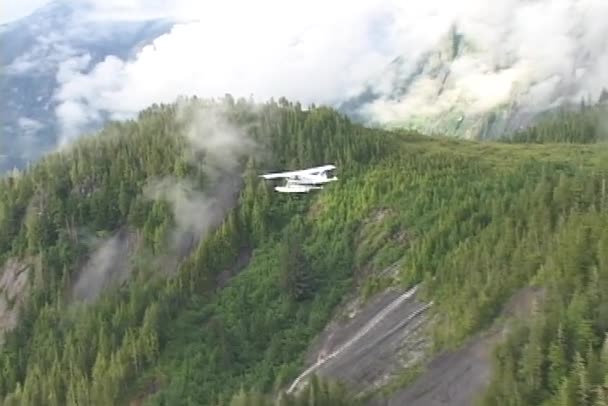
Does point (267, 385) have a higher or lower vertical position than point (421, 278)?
lower

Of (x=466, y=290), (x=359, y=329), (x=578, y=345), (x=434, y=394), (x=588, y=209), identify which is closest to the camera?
(x=578, y=345)

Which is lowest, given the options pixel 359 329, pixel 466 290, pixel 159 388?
pixel 159 388

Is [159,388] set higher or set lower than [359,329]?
lower

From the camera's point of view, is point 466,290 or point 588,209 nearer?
point 466,290

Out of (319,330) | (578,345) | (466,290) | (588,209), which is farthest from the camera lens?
(319,330)

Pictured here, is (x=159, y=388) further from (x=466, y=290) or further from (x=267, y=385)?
(x=466, y=290)

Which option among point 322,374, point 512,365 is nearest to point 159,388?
point 322,374

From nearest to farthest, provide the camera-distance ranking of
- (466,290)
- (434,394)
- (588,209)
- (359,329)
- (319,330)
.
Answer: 1. (434,394)
2. (466,290)
3. (588,209)
4. (359,329)
5. (319,330)

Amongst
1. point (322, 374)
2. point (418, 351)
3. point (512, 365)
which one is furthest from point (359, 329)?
point (512, 365)

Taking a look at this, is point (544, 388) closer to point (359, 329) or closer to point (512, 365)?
point (512, 365)
